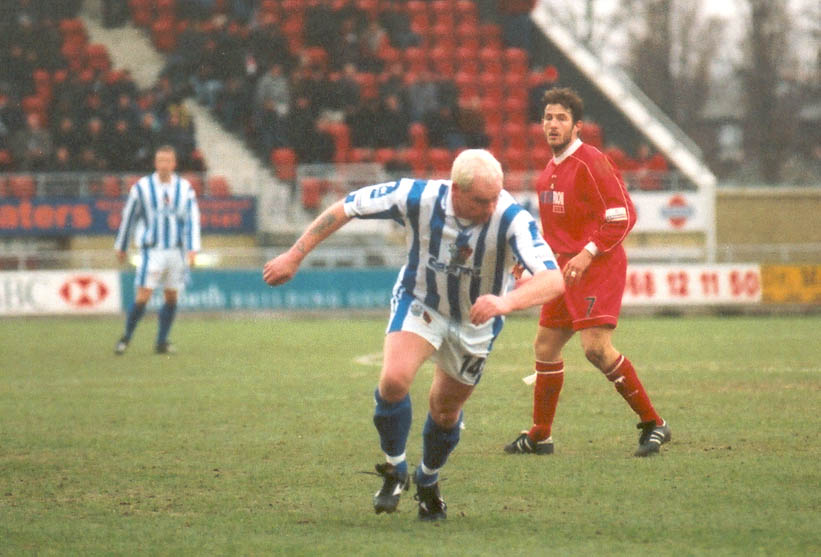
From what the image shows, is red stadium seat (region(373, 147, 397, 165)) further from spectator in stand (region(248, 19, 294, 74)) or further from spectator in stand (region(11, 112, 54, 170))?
spectator in stand (region(11, 112, 54, 170))

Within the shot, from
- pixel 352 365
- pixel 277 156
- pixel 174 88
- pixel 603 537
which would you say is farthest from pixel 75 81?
pixel 603 537

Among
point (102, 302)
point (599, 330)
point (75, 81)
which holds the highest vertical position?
point (75, 81)

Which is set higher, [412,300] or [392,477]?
[412,300]

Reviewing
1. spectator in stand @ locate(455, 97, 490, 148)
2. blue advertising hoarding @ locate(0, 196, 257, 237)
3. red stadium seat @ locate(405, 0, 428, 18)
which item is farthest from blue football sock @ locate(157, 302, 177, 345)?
red stadium seat @ locate(405, 0, 428, 18)

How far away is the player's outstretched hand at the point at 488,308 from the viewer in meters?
5.43

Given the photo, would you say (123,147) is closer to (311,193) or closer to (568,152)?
(311,193)

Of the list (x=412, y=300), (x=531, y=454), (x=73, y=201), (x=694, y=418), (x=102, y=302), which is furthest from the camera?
(x=73, y=201)

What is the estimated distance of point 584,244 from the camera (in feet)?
26.7

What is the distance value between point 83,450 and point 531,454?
265cm

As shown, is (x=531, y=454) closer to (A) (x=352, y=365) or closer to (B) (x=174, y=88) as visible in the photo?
(A) (x=352, y=365)

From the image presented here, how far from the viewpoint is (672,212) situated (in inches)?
960

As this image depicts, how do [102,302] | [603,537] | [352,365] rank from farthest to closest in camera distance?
[102,302] < [352,365] < [603,537]

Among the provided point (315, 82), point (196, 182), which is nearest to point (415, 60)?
point (315, 82)

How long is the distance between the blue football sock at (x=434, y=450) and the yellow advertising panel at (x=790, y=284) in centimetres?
1676
